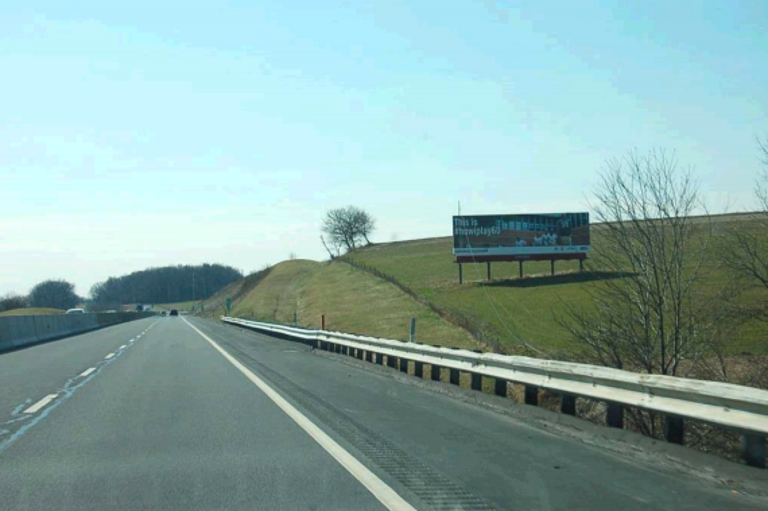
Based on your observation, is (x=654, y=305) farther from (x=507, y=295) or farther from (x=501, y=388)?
(x=507, y=295)

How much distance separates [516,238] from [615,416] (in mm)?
56012

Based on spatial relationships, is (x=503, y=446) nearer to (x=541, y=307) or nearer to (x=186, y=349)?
(x=186, y=349)

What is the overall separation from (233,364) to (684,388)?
15.3 metres

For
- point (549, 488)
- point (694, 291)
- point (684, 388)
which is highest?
point (694, 291)

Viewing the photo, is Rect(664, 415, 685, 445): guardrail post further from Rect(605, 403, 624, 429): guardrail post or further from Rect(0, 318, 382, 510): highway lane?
Rect(0, 318, 382, 510): highway lane

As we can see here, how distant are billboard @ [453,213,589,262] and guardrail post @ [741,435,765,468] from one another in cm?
5740

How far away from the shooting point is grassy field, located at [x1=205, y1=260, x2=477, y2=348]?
4297 cm

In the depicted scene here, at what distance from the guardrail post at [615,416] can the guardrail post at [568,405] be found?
0.98m

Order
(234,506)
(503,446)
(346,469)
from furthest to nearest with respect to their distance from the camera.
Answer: (503,446)
(346,469)
(234,506)

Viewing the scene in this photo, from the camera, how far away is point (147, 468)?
314 inches

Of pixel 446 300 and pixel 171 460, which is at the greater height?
pixel 446 300

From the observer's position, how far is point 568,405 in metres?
11.2

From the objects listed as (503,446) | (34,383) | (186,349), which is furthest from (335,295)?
(503,446)

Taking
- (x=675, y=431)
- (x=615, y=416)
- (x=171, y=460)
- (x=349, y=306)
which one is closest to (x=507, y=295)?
(x=349, y=306)
